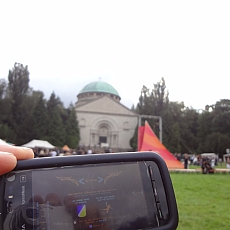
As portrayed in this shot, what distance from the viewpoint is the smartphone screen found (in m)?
1.12

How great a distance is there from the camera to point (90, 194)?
1.17 m

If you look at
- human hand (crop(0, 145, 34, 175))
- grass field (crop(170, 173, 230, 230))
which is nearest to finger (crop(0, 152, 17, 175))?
human hand (crop(0, 145, 34, 175))

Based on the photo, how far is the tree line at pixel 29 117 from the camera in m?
36.8

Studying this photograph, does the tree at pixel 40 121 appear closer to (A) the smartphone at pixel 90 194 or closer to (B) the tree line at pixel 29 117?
(B) the tree line at pixel 29 117

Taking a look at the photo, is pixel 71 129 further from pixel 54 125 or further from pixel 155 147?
pixel 155 147

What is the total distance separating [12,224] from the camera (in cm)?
107

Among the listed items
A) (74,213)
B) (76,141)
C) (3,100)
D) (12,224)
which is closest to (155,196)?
(74,213)

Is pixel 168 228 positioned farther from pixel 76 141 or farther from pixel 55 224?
pixel 76 141

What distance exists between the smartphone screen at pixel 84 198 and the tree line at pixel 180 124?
29.8m

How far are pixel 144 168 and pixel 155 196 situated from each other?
0.13 meters

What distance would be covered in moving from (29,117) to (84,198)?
132 feet

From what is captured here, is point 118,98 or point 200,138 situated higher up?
point 118,98

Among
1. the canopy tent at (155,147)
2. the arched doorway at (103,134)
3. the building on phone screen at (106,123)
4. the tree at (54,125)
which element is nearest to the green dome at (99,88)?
the building on phone screen at (106,123)

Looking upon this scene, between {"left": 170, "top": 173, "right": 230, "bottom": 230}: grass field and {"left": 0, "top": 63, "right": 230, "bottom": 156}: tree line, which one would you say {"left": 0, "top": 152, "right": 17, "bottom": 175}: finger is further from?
{"left": 0, "top": 63, "right": 230, "bottom": 156}: tree line
